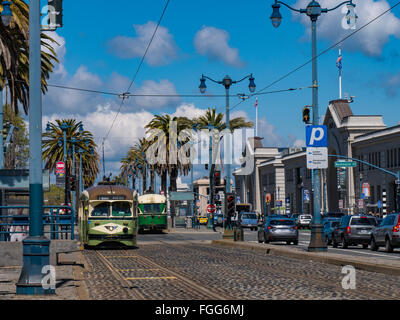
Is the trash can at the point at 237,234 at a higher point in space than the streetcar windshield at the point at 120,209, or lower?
lower

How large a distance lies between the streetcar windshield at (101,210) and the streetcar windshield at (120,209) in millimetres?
293

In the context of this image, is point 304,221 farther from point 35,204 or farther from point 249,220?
point 35,204

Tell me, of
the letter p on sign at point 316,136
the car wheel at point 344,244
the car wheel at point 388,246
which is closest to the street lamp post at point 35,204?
the letter p on sign at point 316,136

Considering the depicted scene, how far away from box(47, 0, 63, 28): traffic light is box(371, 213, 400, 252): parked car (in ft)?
66.8

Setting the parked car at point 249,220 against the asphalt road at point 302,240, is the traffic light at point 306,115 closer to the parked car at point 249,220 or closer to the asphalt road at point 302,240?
the asphalt road at point 302,240

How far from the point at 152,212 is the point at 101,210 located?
1145 inches

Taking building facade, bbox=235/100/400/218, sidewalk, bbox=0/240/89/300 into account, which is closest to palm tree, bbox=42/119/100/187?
building facade, bbox=235/100/400/218

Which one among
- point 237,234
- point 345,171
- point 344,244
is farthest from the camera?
point 345,171

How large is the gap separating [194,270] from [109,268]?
284 centimetres

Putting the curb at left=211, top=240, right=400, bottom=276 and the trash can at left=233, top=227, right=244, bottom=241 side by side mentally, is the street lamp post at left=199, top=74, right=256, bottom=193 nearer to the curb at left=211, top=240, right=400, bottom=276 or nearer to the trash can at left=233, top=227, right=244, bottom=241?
the trash can at left=233, top=227, right=244, bottom=241

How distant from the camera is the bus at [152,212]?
206ft

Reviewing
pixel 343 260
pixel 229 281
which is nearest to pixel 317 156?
pixel 343 260

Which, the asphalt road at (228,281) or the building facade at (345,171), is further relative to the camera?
the building facade at (345,171)

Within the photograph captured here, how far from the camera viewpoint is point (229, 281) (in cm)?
1684
